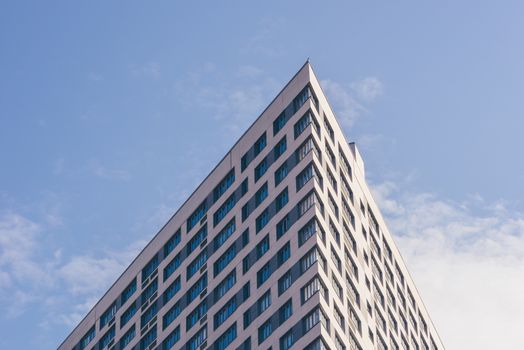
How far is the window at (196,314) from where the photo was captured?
12175 centimetres

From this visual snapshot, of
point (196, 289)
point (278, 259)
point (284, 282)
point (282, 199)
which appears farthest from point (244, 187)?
point (284, 282)

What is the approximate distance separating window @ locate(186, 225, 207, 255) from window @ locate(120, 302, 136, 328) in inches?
457

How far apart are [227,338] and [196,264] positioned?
41.8ft

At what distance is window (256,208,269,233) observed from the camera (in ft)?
380

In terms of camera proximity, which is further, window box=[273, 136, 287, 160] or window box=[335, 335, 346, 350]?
window box=[273, 136, 287, 160]

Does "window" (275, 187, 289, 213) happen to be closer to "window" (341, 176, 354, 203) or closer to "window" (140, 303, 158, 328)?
"window" (341, 176, 354, 203)

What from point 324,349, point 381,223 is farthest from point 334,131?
point 324,349

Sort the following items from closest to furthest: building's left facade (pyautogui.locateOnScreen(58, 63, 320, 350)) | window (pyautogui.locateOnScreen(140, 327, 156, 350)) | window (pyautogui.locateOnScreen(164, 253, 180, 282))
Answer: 1. building's left facade (pyautogui.locateOnScreen(58, 63, 320, 350))
2. window (pyautogui.locateOnScreen(140, 327, 156, 350))
3. window (pyautogui.locateOnScreen(164, 253, 180, 282))

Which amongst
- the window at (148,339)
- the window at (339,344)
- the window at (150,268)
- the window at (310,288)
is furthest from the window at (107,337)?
the window at (339,344)

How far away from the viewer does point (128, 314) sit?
449ft

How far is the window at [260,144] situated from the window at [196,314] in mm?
15523

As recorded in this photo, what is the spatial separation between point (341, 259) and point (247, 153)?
16660 millimetres

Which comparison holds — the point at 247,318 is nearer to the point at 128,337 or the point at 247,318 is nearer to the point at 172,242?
the point at 172,242

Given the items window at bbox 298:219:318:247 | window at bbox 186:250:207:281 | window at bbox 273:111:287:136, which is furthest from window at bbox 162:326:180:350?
window at bbox 273:111:287:136
